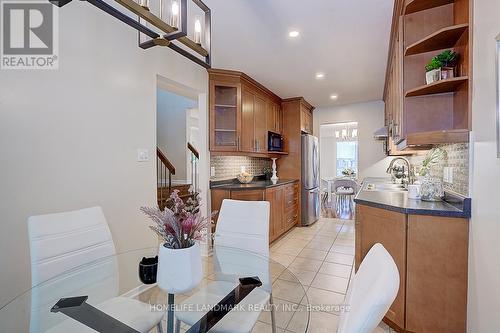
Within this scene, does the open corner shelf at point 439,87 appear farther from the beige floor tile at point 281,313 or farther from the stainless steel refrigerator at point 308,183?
the stainless steel refrigerator at point 308,183

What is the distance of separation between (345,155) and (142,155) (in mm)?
8634

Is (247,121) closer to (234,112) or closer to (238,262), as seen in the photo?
(234,112)

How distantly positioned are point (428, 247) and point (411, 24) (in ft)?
5.53

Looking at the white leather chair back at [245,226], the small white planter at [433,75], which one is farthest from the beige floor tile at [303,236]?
the small white planter at [433,75]

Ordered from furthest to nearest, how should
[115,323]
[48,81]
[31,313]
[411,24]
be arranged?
[411,24], [48,81], [31,313], [115,323]

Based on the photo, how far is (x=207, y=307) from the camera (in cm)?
131

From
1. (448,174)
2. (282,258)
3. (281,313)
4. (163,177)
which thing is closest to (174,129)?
(163,177)

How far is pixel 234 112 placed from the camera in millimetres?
3486

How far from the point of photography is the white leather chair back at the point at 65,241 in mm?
1236

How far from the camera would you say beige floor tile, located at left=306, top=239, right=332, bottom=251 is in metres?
3.51

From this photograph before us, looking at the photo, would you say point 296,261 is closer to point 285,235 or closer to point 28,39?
point 285,235

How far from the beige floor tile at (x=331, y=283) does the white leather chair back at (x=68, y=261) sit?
1.89 m

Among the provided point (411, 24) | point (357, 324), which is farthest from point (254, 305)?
point (411, 24)

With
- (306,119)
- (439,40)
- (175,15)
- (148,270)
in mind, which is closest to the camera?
(175,15)
